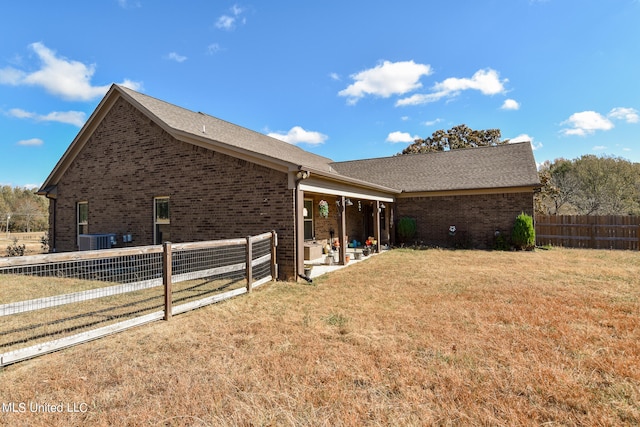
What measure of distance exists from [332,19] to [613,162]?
3040cm

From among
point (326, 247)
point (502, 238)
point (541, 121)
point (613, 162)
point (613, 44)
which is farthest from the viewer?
point (613, 162)

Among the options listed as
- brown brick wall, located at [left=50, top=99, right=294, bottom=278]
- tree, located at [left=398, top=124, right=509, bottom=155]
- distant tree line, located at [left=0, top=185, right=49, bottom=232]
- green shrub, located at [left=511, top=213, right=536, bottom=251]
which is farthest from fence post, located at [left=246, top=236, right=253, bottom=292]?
distant tree line, located at [left=0, top=185, right=49, bottom=232]

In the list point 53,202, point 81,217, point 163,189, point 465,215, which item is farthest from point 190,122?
point 465,215

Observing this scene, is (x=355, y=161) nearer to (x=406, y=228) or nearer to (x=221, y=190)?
(x=406, y=228)

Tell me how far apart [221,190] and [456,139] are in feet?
116

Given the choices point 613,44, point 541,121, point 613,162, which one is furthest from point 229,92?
point 613,162

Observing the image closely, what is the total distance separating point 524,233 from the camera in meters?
13.2

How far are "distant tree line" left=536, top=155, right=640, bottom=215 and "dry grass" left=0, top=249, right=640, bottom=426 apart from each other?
23872mm

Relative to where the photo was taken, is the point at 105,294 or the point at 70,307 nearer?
the point at 105,294

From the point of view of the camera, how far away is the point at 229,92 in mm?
14367

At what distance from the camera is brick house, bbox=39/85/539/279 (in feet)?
26.5

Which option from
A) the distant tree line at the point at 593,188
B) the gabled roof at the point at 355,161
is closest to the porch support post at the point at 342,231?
the gabled roof at the point at 355,161

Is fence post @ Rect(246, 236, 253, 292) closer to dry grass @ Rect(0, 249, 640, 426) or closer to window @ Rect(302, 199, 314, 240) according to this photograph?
dry grass @ Rect(0, 249, 640, 426)

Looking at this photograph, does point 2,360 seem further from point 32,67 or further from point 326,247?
point 32,67
